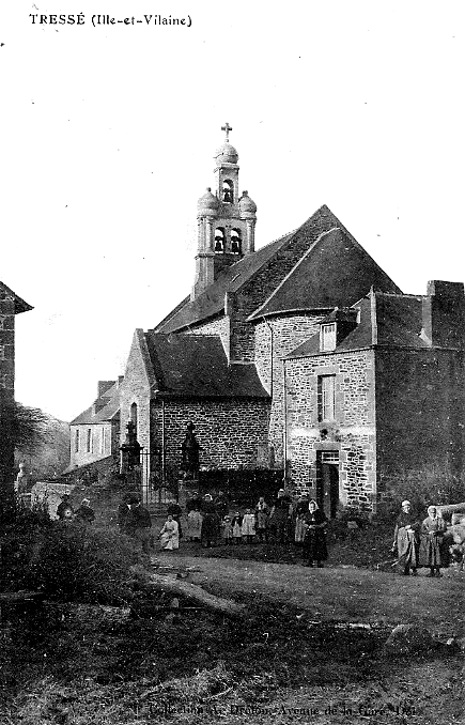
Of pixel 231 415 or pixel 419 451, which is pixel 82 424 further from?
pixel 419 451

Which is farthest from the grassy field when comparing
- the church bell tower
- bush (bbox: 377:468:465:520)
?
the church bell tower

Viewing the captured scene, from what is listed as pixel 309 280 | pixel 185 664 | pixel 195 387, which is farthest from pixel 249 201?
pixel 185 664

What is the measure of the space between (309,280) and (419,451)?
24.4 feet

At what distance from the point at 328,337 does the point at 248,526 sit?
6.94 metres

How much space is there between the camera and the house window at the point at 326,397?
1923cm

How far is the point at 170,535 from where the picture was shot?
12172 millimetres

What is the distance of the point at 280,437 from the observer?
70.7ft

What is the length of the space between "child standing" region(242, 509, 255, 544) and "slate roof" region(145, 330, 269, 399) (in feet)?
23.3

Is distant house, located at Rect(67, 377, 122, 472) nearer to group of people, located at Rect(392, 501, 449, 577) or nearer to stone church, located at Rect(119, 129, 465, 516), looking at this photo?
stone church, located at Rect(119, 129, 465, 516)

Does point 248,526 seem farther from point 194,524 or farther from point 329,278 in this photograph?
point 329,278

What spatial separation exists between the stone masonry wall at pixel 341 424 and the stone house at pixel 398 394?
27mm

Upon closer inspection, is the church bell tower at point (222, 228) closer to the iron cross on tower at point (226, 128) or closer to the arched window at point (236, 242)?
the arched window at point (236, 242)

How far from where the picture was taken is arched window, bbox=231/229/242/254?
1172 inches

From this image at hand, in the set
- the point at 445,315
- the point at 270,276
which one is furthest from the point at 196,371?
the point at 445,315
